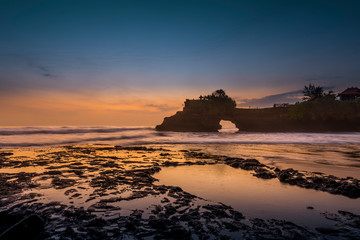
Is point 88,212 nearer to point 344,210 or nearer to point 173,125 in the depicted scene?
point 344,210

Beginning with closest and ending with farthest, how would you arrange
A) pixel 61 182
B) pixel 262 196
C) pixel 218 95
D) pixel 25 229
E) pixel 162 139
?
pixel 25 229 → pixel 262 196 → pixel 61 182 → pixel 162 139 → pixel 218 95

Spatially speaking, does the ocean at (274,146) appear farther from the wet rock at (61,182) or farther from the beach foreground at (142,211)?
the wet rock at (61,182)

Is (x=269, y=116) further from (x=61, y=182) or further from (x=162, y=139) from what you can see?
(x=61, y=182)

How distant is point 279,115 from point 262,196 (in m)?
57.9

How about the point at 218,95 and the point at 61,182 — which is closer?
the point at 61,182

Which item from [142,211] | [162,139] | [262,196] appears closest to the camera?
[142,211]

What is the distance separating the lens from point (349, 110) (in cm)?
5025

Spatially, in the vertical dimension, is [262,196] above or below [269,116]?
below

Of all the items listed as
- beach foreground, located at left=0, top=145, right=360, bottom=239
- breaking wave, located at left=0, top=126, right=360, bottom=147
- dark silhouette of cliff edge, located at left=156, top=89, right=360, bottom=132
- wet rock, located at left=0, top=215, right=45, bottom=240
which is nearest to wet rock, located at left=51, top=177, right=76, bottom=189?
beach foreground, located at left=0, top=145, right=360, bottom=239

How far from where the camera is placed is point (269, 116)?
5828 cm

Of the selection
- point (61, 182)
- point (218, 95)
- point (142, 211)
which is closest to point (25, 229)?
point (142, 211)

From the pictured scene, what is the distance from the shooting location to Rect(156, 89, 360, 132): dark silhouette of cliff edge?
169 ft

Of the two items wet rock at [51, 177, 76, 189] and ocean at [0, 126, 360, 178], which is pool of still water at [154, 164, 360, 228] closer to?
wet rock at [51, 177, 76, 189]

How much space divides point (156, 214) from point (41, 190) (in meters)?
3.96
